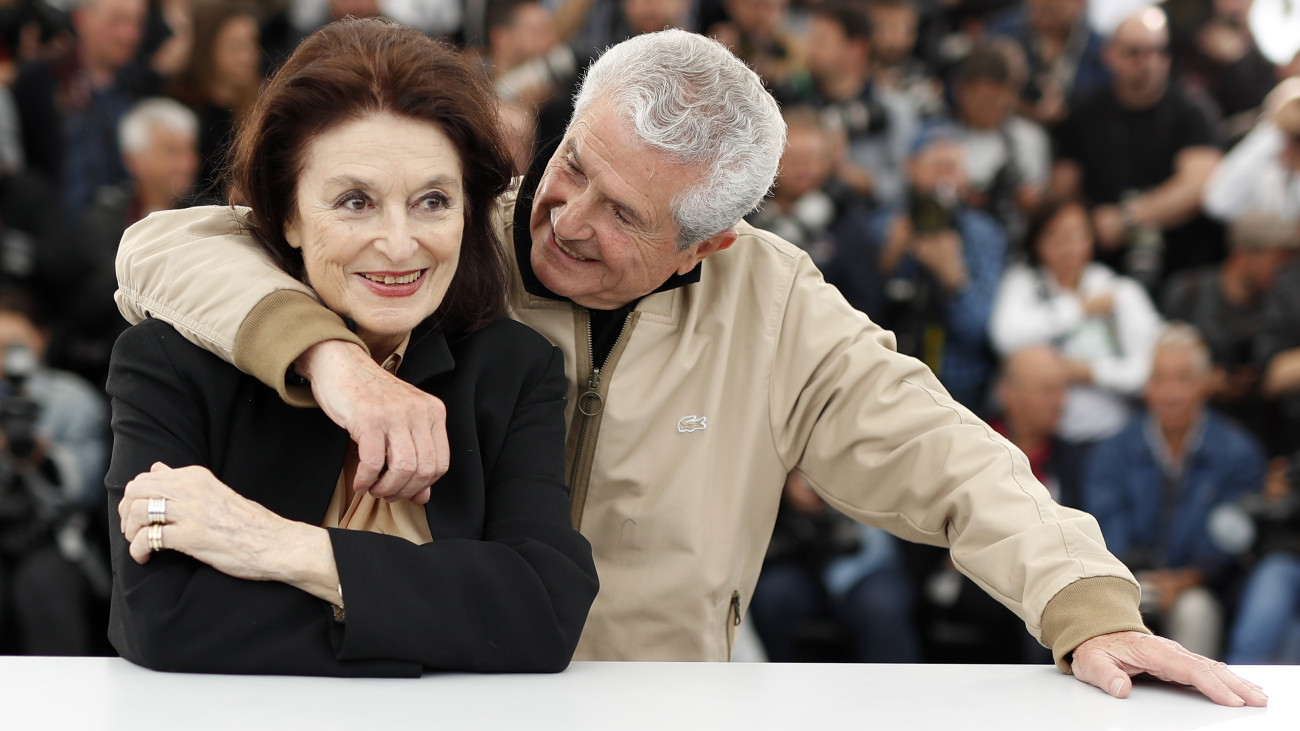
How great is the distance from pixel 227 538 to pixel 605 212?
2.94 ft

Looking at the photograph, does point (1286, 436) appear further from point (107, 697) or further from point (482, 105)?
point (107, 697)

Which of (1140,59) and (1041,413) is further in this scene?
(1140,59)

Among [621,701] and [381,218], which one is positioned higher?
[381,218]

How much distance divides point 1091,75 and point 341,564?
4380mm

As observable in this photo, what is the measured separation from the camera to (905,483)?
207 cm

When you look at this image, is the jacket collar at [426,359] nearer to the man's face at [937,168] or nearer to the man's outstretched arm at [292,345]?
the man's outstretched arm at [292,345]

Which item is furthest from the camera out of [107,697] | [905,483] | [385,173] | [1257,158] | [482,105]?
[1257,158]

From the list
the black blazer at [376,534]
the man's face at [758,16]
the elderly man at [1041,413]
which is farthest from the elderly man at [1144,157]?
the black blazer at [376,534]

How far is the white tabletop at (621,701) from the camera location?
1.30m

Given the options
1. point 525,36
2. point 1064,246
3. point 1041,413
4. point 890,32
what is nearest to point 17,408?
point 525,36

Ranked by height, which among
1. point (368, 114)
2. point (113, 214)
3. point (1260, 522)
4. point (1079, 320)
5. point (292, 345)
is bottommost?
point (1260, 522)

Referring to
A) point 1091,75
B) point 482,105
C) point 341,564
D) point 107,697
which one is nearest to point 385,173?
point 482,105

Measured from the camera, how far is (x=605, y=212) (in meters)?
2.08

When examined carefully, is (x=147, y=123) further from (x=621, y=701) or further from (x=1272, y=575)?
(x=1272, y=575)
